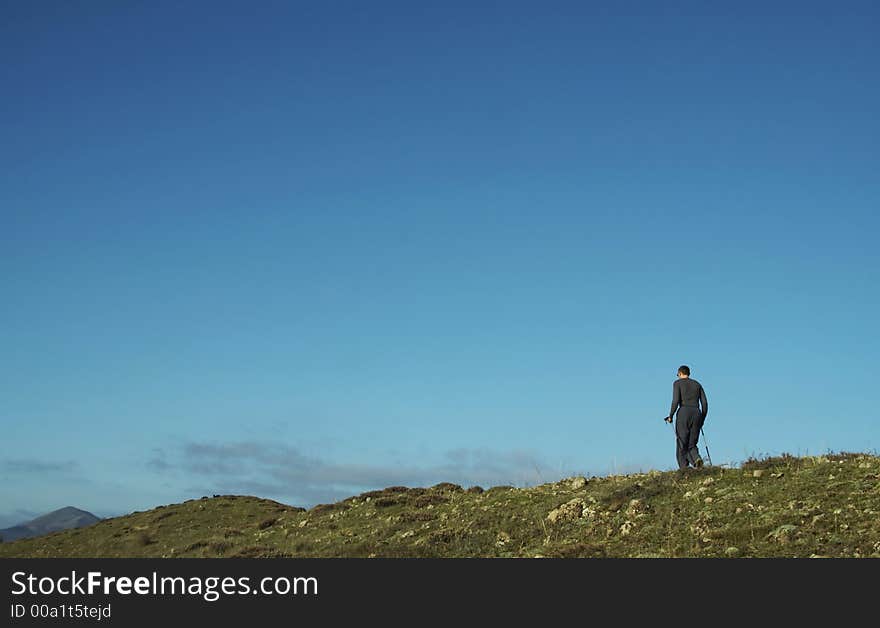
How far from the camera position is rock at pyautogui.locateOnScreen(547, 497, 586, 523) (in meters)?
22.3

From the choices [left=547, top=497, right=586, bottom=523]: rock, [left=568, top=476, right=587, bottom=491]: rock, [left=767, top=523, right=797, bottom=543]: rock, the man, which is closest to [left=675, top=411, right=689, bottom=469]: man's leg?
the man

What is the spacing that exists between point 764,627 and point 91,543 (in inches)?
1544

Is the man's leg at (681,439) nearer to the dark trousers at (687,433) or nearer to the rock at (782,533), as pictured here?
Answer: the dark trousers at (687,433)

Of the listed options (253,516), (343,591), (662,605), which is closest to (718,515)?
(662,605)

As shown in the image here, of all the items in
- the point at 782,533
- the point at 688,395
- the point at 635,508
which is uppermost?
the point at 688,395

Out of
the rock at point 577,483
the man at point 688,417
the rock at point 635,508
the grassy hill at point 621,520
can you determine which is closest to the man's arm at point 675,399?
the man at point 688,417

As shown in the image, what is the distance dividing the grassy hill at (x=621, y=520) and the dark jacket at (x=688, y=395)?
1.97 meters

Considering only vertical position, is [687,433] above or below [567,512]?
above

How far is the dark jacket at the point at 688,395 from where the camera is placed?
25.8 metres

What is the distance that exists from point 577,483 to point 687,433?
3.68 m

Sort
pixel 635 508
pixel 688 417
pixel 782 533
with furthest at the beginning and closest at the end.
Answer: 1. pixel 688 417
2. pixel 635 508
3. pixel 782 533

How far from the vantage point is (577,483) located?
27.0m

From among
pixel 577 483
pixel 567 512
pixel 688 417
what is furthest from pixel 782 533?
pixel 577 483

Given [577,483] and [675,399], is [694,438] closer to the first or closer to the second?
[675,399]
